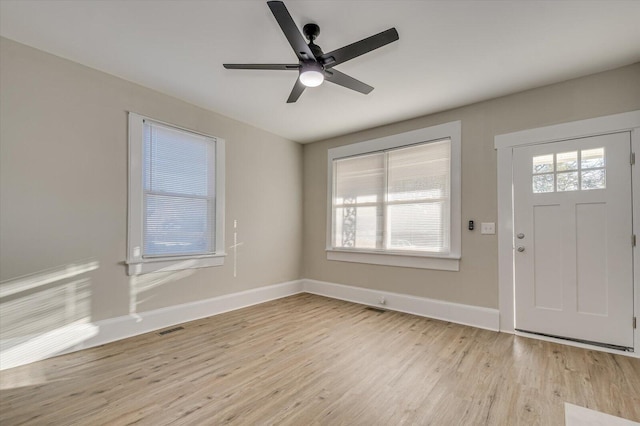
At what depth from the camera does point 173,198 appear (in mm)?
3521

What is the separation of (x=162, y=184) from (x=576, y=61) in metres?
4.41

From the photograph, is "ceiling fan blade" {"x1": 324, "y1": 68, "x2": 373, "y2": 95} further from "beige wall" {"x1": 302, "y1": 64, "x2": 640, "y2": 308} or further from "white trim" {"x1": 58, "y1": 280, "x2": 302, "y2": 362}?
"white trim" {"x1": 58, "y1": 280, "x2": 302, "y2": 362}

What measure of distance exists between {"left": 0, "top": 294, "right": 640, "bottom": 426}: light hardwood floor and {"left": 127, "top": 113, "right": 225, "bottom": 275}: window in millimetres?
896

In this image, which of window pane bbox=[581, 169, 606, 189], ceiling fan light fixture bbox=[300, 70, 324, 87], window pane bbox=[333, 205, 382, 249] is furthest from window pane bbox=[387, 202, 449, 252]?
ceiling fan light fixture bbox=[300, 70, 324, 87]

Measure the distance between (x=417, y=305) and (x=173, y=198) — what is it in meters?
3.42

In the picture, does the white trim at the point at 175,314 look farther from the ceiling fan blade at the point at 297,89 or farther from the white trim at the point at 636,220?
the white trim at the point at 636,220

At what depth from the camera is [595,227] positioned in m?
2.87

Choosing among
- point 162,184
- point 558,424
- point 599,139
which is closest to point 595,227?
point 599,139

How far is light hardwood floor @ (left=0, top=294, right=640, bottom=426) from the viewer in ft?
6.01

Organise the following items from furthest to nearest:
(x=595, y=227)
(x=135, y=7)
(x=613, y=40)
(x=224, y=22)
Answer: (x=595, y=227)
(x=613, y=40)
(x=224, y=22)
(x=135, y=7)

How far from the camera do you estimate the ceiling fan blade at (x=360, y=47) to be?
1.87m

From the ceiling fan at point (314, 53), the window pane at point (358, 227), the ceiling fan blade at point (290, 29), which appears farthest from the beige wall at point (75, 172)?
the ceiling fan blade at point (290, 29)

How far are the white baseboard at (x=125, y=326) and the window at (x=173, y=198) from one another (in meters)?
0.51

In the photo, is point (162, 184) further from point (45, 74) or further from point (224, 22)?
point (224, 22)
